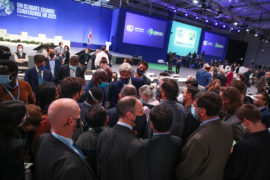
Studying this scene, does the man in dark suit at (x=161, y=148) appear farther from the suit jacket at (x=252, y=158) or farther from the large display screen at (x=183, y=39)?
the large display screen at (x=183, y=39)

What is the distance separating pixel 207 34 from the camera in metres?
19.1

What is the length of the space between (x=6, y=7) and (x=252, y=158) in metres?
14.6

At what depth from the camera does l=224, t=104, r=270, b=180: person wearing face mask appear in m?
1.46

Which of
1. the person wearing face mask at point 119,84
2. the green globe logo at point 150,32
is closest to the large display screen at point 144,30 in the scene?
the green globe logo at point 150,32

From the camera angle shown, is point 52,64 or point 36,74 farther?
point 52,64

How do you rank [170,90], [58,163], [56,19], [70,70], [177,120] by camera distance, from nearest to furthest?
[58,163], [177,120], [170,90], [70,70], [56,19]

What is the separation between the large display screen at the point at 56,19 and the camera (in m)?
11.6

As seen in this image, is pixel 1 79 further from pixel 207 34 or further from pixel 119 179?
pixel 207 34

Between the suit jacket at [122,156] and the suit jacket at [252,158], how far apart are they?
860mm

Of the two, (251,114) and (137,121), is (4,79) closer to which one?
(137,121)

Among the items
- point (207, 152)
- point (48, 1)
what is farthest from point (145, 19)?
point (207, 152)

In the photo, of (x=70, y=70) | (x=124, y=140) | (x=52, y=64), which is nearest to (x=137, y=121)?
(x=124, y=140)

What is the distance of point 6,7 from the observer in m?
11.2

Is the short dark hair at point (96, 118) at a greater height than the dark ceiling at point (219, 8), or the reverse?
the dark ceiling at point (219, 8)
